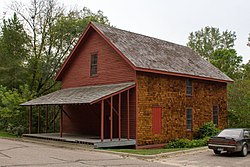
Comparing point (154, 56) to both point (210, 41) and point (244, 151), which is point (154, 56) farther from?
point (210, 41)

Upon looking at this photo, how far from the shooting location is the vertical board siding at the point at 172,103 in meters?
21.0

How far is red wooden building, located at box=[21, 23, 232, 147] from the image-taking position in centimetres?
2077

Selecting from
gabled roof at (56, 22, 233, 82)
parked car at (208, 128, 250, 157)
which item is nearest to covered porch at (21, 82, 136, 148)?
gabled roof at (56, 22, 233, 82)

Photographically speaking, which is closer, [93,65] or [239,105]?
[93,65]

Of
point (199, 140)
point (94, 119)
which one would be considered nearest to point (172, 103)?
point (199, 140)

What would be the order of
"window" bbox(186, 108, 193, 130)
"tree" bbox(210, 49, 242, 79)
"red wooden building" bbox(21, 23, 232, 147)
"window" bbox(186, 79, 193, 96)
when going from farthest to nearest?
1. "tree" bbox(210, 49, 242, 79)
2. "window" bbox(186, 79, 193, 96)
3. "window" bbox(186, 108, 193, 130)
4. "red wooden building" bbox(21, 23, 232, 147)

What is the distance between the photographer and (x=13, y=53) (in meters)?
33.9

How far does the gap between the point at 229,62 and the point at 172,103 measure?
94.8 ft

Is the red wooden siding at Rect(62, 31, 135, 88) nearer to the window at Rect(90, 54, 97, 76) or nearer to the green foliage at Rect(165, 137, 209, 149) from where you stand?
the window at Rect(90, 54, 97, 76)

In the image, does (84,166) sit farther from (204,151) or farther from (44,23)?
(44,23)

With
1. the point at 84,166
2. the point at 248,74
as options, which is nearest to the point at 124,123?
the point at 84,166

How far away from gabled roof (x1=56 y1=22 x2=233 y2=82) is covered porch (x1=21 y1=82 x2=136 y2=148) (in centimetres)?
199

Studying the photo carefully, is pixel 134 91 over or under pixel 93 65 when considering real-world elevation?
under

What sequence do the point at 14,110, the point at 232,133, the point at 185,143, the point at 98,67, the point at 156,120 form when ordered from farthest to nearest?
the point at 14,110 → the point at 98,67 → the point at 156,120 → the point at 185,143 → the point at 232,133
